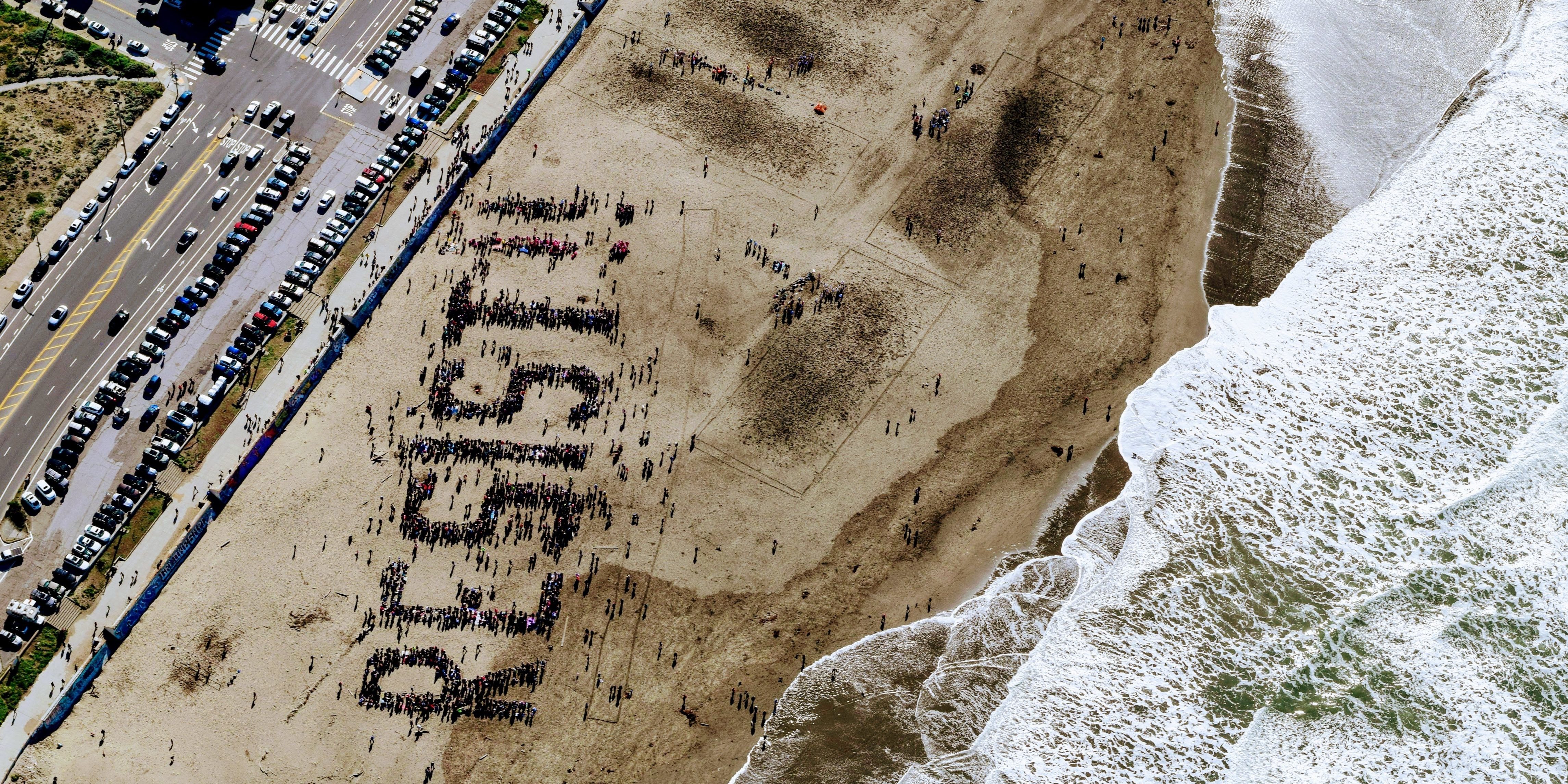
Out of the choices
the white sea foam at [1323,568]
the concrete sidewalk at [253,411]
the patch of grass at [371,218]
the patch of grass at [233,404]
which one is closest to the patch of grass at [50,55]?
the patch of grass at [371,218]

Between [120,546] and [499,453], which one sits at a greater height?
[499,453]

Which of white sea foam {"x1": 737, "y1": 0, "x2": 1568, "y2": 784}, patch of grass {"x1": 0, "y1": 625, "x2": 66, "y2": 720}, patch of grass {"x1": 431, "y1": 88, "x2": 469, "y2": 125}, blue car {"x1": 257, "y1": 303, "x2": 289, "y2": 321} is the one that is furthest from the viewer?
patch of grass {"x1": 431, "y1": 88, "x2": 469, "y2": 125}

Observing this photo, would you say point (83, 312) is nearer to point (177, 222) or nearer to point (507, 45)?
point (177, 222)

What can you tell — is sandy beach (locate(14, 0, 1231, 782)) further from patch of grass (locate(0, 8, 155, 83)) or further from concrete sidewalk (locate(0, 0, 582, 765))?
patch of grass (locate(0, 8, 155, 83))

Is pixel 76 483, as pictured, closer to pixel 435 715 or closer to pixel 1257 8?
pixel 435 715

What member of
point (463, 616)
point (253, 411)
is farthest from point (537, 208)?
point (463, 616)

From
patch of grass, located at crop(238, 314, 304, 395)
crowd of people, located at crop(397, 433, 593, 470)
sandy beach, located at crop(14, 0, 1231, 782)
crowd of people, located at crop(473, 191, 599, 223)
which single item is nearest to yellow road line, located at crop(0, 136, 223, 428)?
patch of grass, located at crop(238, 314, 304, 395)

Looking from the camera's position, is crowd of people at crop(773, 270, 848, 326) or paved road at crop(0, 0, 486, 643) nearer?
paved road at crop(0, 0, 486, 643)

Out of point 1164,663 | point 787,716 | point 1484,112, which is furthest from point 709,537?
point 1484,112
